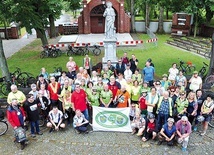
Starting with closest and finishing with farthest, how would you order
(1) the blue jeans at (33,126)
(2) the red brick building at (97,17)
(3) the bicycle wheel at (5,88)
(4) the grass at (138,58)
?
(1) the blue jeans at (33,126) < (3) the bicycle wheel at (5,88) < (4) the grass at (138,58) < (2) the red brick building at (97,17)

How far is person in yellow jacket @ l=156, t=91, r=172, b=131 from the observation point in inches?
332

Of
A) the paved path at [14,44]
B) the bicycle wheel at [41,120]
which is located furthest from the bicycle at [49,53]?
the bicycle wheel at [41,120]

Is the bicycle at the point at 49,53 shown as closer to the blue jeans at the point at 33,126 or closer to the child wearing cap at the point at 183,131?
the blue jeans at the point at 33,126

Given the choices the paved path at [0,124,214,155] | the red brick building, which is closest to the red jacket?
the paved path at [0,124,214,155]

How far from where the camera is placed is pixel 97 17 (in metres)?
30.9

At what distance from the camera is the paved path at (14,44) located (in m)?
23.6

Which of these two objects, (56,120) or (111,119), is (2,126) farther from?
(111,119)

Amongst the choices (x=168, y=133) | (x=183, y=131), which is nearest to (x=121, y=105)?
(x=168, y=133)

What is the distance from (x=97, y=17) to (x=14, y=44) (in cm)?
1065

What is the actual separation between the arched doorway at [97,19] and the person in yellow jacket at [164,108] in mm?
23737

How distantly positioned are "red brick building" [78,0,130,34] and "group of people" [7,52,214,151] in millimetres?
21297

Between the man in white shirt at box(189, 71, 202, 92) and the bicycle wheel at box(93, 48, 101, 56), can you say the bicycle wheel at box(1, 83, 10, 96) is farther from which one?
the bicycle wheel at box(93, 48, 101, 56)

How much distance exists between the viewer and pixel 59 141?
8562 mm

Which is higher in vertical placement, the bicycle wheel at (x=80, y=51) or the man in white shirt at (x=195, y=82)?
the bicycle wheel at (x=80, y=51)
